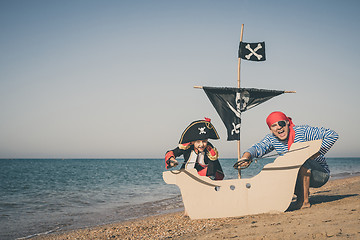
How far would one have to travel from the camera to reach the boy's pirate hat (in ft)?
15.3

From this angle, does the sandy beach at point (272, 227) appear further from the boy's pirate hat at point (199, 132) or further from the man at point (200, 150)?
the boy's pirate hat at point (199, 132)

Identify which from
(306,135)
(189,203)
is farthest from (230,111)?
(189,203)

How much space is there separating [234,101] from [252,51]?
3.25 feet

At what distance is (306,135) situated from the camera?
438 centimetres

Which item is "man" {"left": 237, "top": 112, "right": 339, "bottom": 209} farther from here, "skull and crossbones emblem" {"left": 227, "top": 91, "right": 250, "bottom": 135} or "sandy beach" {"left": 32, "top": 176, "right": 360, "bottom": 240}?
"skull and crossbones emblem" {"left": 227, "top": 91, "right": 250, "bottom": 135}

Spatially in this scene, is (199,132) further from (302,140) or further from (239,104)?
(302,140)

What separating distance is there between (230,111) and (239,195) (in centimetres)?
151

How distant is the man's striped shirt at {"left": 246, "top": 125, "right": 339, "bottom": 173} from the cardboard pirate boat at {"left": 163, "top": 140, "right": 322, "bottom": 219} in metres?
0.33

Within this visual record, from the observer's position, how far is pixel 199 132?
15.4 ft

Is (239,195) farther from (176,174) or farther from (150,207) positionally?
(150,207)

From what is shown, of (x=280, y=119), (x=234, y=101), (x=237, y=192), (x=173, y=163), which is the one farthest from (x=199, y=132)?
(x=280, y=119)

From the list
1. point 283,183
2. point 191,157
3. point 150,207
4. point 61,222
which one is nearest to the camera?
point 283,183

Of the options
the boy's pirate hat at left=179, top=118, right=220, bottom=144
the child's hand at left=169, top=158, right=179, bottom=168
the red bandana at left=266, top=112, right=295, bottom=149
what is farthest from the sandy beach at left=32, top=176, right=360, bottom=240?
the boy's pirate hat at left=179, top=118, right=220, bottom=144

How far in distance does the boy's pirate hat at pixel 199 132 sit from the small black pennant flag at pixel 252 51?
4.74 feet
